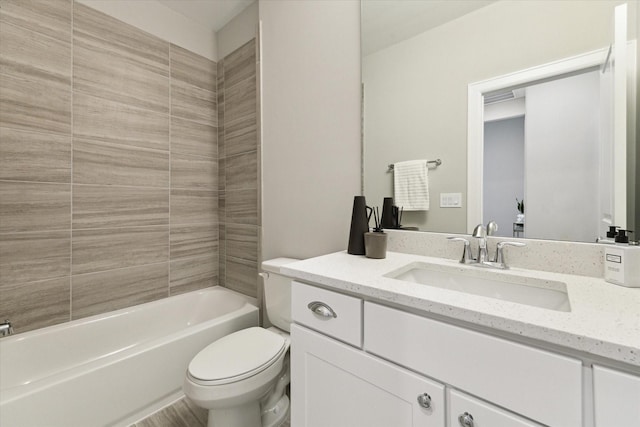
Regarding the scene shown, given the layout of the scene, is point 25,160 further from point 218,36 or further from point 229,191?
point 218,36

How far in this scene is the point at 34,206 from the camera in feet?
4.81

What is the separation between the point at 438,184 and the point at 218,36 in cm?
228

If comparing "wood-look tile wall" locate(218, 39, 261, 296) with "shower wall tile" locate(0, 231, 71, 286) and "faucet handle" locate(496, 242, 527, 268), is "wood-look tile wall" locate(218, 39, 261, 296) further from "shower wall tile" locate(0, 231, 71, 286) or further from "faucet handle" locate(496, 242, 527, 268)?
"faucet handle" locate(496, 242, 527, 268)

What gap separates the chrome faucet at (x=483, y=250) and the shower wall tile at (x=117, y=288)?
1985 millimetres

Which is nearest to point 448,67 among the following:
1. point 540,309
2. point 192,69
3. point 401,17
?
point 401,17

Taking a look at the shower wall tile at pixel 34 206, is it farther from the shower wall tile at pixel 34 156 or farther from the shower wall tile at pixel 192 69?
the shower wall tile at pixel 192 69

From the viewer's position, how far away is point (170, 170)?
6.55ft

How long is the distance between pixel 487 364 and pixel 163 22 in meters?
2.70

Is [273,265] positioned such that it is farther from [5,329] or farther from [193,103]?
[193,103]

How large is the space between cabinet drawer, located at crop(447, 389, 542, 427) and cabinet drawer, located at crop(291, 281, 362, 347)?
252 millimetres

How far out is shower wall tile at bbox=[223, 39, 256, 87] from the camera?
196 cm

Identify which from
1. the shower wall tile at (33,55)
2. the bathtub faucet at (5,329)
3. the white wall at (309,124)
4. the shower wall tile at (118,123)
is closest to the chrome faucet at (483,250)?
the white wall at (309,124)

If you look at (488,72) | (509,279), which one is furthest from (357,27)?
(509,279)

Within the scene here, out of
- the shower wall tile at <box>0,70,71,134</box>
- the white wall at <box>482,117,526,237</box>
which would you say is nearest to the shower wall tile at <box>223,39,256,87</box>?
the shower wall tile at <box>0,70,71,134</box>
